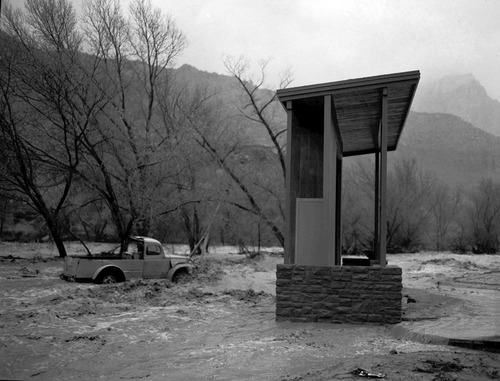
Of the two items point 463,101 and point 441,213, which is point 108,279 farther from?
point 463,101

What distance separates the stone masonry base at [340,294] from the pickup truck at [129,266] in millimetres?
8193

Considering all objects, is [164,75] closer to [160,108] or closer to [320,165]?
[160,108]

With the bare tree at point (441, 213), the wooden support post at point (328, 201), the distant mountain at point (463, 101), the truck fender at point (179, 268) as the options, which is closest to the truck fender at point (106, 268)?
the truck fender at point (179, 268)

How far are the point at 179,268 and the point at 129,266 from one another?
5.86 feet

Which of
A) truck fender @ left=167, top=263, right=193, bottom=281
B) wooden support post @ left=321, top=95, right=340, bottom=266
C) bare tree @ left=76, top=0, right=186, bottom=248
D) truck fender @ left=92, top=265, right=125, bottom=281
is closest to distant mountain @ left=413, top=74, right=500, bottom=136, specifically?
bare tree @ left=76, top=0, right=186, bottom=248

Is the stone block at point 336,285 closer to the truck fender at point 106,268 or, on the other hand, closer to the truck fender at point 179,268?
the truck fender at point 179,268

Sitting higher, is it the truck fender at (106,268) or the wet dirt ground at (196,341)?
the truck fender at (106,268)

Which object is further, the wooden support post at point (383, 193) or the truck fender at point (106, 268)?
the truck fender at point (106, 268)

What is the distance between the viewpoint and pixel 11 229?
117 feet

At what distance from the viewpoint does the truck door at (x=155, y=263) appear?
691 inches

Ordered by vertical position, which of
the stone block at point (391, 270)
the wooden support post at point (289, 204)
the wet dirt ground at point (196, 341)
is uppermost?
the wooden support post at point (289, 204)

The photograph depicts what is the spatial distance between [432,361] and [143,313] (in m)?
7.24

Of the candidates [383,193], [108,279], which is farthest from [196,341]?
[108,279]

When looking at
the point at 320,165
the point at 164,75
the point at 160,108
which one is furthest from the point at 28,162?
the point at 320,165
